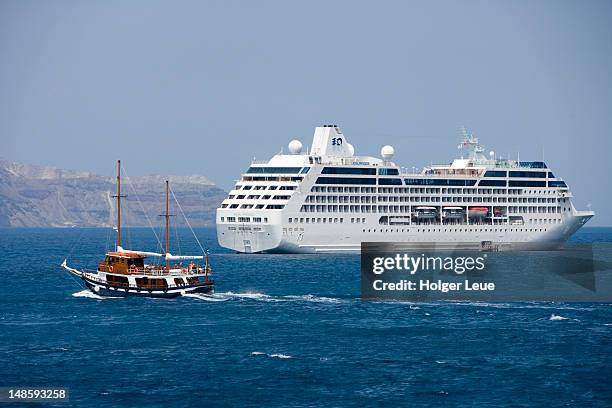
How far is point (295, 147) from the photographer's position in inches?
5659

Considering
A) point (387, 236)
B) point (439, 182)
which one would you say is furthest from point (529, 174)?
point (387, 236)

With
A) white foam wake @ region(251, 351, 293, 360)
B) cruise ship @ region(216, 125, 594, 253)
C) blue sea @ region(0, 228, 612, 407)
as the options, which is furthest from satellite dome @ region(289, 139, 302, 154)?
white foam wake @ region(251, 351, 293, 360)

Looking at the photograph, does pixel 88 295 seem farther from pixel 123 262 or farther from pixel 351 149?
pixel 351 149

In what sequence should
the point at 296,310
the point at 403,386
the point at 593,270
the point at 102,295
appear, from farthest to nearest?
the point at 593,270 → the point at 102,295 → the point at 296,310 → the point at 403,386

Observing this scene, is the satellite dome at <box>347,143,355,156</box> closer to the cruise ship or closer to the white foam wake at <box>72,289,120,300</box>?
the cruise ship

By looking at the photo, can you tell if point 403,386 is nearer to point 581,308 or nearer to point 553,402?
point 553,402

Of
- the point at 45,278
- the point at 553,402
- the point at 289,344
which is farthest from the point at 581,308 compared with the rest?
the point at 45,278

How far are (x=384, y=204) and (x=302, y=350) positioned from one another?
274 ft

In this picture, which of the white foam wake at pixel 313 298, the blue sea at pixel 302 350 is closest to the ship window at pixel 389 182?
the blue sea at pixel 302 350

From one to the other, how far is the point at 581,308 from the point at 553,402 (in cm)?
2994

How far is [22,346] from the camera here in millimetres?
61719

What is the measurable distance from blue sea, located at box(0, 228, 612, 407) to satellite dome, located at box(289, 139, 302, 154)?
56.3 m

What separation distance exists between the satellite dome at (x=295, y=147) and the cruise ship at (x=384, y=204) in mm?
127

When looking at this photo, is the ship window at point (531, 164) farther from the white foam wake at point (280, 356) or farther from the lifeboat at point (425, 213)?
the white foam wake at point (280, 356)
